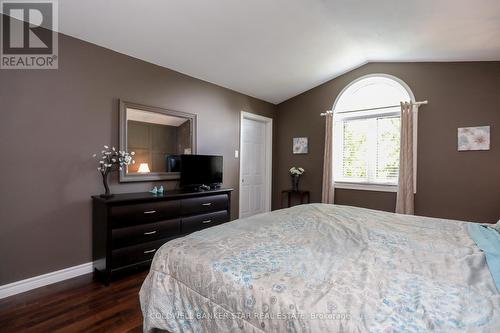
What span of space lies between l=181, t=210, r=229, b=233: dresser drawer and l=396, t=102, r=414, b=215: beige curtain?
8.56 ft

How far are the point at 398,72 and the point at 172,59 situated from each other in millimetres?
3388

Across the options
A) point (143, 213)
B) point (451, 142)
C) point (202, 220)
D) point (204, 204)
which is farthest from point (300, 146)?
point (143, 213)

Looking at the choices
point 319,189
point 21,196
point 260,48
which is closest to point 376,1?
point 260,48

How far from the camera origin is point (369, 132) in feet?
13.8

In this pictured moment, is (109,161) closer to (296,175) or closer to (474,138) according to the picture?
(296,175)

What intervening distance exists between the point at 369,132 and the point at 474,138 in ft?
4.38

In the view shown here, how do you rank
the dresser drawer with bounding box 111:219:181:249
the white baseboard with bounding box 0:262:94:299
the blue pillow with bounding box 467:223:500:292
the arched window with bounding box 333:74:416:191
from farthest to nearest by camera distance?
→ the arched window with bounding box 333:74:416:191, the dresser drawer with bounding box 111:219:181:249, the white baseboard with bounding box 0:262:94:299, the blue pillow with bounding box 467:223:500:292

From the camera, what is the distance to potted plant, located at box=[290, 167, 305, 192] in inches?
187

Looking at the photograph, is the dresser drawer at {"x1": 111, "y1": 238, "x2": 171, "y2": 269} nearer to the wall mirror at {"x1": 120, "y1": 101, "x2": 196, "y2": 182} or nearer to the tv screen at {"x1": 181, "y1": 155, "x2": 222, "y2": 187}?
the wall mirror at {"x1": 120, "y1": 101, "x2": 196, "y2": 182}

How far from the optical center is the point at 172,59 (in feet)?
10.4

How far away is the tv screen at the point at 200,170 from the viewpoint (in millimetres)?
3355

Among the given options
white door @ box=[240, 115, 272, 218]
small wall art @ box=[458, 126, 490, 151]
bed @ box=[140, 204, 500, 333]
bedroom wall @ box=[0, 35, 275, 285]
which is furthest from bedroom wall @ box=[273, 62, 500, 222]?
bedroom wall @ box=[0, 35, 275, 285]

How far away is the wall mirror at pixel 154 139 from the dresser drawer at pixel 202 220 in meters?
0.69

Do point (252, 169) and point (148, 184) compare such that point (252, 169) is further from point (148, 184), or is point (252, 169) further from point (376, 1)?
point (376, 1)
